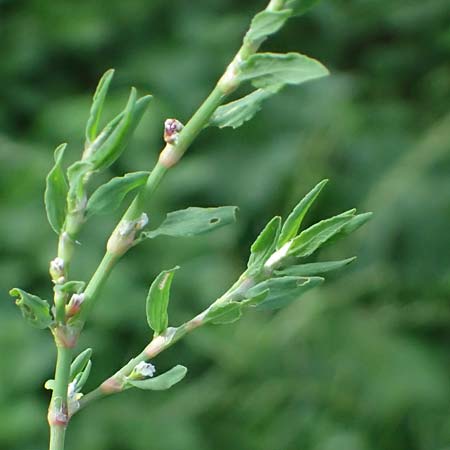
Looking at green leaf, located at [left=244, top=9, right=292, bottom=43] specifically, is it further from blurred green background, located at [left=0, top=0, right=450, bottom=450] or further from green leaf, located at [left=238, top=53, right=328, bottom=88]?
blurred green background, located at [left=0, top=0, right=450, bottom=450]

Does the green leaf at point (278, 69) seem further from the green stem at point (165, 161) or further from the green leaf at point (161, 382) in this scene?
the green leaf at point (161, 382)

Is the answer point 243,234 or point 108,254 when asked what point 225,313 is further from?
point 243,234

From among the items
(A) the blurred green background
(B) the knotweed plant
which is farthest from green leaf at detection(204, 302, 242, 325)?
(A) the blurred green background

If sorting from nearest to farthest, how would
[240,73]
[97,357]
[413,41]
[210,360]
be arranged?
[240,73]
[97,357]
[210,360]
[413,41]

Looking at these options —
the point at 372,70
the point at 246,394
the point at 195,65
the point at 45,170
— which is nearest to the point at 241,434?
the point at 246,394

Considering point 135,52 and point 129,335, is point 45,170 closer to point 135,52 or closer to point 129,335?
point 129,335

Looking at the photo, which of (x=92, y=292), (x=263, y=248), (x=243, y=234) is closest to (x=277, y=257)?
(x=263, y=248)
